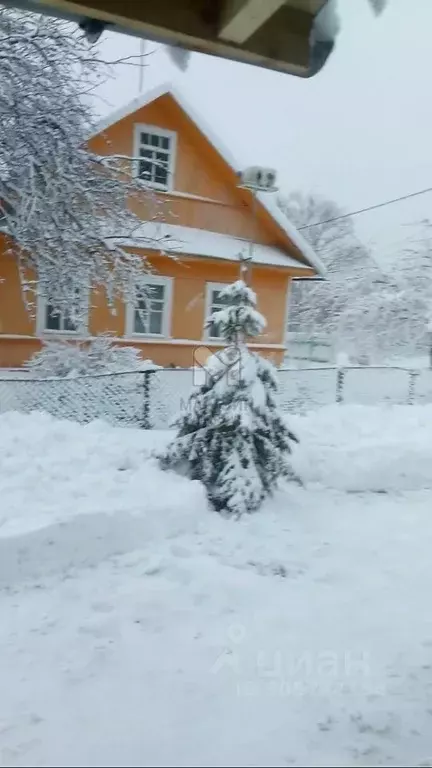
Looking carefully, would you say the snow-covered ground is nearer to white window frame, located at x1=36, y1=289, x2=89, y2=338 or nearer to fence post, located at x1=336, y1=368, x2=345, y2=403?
white window frame, located at x1=36, y1=289, x2=89, y2=338

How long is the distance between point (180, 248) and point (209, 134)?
292cm

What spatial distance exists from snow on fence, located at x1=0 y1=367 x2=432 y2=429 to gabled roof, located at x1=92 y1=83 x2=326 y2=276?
112 inches

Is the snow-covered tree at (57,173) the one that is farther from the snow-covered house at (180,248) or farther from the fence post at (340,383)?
the fence post at (340,383)

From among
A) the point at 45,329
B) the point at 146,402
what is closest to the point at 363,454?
the point at 146,402

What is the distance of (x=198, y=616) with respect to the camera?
11.7 ft

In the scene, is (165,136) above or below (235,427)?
above

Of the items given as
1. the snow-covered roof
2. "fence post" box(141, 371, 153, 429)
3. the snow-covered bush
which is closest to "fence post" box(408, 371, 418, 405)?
the snow-covered roof

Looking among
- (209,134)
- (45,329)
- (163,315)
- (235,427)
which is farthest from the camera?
(163,315)

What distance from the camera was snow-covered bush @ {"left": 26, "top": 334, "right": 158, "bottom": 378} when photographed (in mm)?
10266

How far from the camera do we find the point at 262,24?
6.24 feet

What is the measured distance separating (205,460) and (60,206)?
5.05 metres

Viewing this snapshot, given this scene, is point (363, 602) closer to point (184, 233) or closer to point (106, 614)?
point (106, 614)

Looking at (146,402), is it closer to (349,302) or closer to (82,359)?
(82,359)

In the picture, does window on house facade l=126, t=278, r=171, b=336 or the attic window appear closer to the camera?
the attic window
